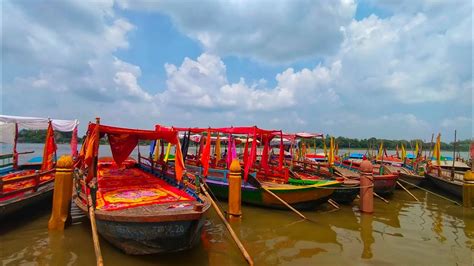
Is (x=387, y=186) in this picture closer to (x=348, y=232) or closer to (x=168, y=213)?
(x=348, y=232)

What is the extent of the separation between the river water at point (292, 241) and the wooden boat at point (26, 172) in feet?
2.24

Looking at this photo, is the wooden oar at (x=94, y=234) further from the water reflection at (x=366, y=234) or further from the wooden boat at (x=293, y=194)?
the water reflection at (x=366, y=234)

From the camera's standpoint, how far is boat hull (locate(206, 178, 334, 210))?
35.3 ft

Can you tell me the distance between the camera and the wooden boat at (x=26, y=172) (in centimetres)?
815

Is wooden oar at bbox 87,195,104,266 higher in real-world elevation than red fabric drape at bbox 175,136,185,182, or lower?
lower

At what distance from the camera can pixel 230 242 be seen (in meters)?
7.79

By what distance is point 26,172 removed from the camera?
11969 mm

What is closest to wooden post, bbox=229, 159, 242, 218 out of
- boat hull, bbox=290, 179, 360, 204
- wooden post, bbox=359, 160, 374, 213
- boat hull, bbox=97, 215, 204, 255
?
boat hull, bbox=290, 179, 360, 204

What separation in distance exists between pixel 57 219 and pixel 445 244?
10.6 meters

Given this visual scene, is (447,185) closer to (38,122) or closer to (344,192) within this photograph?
(344,192)

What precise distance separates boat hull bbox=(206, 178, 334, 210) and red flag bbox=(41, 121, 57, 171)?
8.08 m

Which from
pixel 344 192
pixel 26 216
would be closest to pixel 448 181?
pixel 344 192

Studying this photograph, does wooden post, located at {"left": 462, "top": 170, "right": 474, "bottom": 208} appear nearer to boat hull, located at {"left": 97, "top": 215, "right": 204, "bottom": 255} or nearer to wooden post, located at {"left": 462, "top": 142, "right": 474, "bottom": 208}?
wooden post, located at {"left": 462, "top": 142, "right": 474, "bottom": 208}

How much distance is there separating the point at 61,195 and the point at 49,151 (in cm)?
540
